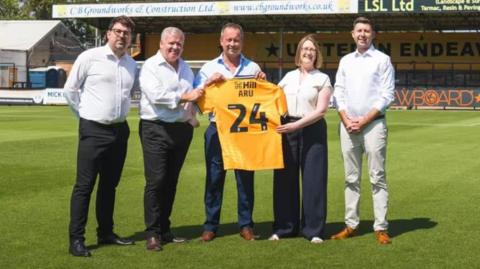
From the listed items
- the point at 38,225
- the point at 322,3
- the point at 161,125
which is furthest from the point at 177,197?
the point at 322,3

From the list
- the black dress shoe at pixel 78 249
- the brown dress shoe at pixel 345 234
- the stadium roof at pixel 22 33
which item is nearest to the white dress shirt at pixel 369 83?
the brown dress shoe at pixel 345 234

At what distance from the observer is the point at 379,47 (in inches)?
2223

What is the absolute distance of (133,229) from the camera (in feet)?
25.1

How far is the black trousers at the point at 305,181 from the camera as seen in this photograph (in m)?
7.09

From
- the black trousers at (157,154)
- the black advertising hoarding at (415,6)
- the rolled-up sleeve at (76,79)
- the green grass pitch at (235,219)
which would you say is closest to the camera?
the green grass pitch at (235,219)

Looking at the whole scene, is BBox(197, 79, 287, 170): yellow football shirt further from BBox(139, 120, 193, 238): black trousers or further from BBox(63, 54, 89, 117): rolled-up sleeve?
BBox(63, 54, 89, 117): rolled-up sleeve

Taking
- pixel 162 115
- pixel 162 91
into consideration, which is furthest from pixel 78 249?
pixel 162 91

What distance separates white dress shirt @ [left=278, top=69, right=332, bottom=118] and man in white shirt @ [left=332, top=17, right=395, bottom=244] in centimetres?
25

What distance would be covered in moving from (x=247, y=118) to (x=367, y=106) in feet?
3.67

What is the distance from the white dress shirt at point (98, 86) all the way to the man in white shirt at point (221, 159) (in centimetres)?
79

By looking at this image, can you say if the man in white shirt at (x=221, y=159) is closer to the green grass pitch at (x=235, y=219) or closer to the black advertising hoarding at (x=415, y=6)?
the green grass pitch at (x=235, y=219)

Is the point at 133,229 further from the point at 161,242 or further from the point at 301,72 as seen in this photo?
the point at 301,72

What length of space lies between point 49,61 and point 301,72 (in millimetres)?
71026

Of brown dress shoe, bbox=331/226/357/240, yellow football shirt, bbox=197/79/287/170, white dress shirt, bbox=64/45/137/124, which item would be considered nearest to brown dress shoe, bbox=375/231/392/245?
brown dress shoe, bbox=331/226/357/240
